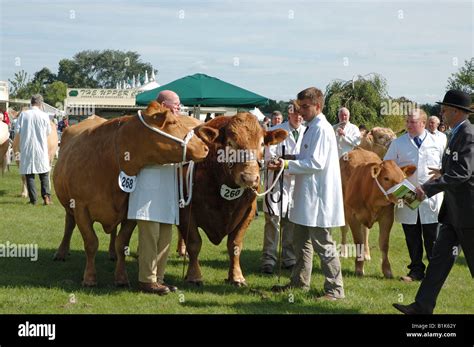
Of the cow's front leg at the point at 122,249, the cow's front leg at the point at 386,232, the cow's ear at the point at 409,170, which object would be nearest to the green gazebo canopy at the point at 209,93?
the cow's front leg at the point at 386,232

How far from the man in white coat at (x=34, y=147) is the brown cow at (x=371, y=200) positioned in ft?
26.5

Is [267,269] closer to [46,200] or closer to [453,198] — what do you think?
[453,198]

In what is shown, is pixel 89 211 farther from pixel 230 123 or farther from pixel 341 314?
pixel 341 314

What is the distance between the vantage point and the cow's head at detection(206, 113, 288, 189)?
726cm

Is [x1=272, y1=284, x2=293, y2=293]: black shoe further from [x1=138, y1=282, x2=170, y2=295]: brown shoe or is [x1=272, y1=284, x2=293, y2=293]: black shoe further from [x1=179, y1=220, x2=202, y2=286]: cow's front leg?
[x1=138, y1=282, x2=170, y2=295]: brown shoe

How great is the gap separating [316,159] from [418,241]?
2.63 metres

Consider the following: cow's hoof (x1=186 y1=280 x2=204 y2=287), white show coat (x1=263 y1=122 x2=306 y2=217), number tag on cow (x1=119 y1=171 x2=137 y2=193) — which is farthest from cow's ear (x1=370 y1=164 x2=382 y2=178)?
number tag on cow (x1=119 y1=171 x2=137 y2=193)

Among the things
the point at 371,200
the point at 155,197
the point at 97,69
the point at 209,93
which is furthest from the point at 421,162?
the point at 97,69

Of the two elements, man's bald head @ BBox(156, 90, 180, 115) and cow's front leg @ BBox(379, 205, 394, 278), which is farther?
cow's front leg @ BBox(379, 205, 394, 278)

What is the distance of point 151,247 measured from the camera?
7219 mm

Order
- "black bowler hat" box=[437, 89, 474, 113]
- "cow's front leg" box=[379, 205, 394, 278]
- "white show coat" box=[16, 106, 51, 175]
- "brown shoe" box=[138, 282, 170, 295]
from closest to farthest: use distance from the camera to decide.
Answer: "black bowler hat" box=[437, 89, 474, 113] < "brown shoe" box=[138, 282, 170, 295] < "cow's front leg" box=[379, 205, 394, 278] < "white show coat" box=[16, 106, 51, 175]

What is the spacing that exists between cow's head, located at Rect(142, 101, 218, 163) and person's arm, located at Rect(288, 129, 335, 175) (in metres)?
1.01

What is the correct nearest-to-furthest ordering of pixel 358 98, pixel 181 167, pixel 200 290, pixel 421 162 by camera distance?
pixel 181 167 → pixel 200 290 → pixel 421 162 → pixel 358 98

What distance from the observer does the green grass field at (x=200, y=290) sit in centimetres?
693
